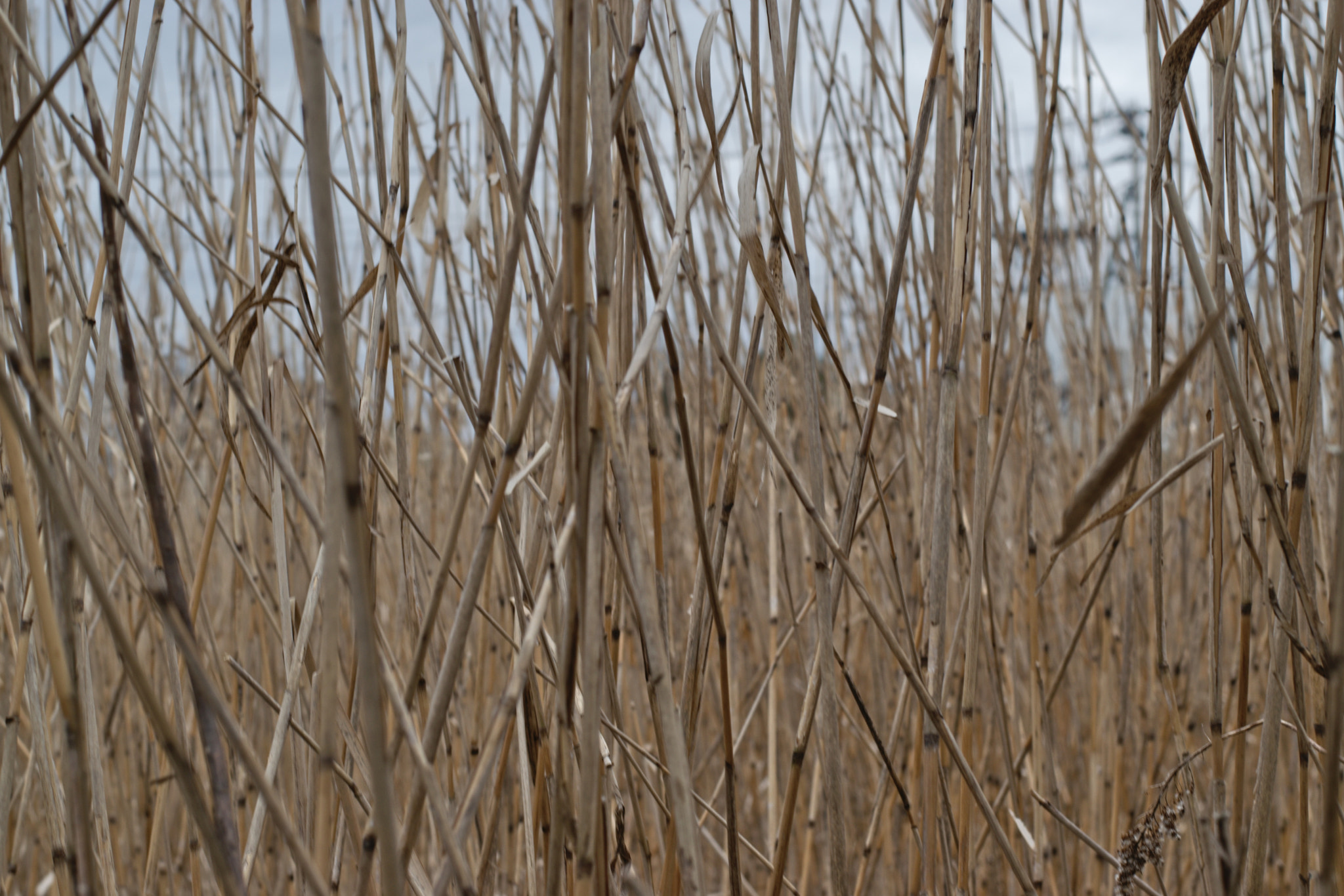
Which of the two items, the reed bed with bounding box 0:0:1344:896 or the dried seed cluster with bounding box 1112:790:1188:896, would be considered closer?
the reed bed with bounding box 0:0:1344:896

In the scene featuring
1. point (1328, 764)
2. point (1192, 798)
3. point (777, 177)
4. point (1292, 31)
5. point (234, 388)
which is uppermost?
point (1292, 31)

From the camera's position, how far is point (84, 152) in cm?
30

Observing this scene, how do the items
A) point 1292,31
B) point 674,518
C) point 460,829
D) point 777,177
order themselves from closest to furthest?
1. point 460,829
2. point 777,177
3. point 1292,31
4. point 674,518

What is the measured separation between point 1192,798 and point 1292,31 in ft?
1.58

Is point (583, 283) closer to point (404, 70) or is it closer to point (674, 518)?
point (404, 70)

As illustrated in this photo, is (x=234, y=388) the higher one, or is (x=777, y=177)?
(x=777, y=177)

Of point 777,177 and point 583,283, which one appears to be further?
point 777,177

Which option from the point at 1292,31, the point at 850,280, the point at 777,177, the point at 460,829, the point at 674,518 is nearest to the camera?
the point at 460,829

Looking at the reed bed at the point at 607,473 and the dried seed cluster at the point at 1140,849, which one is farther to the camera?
the dried seed cluster at the point at 1140,849

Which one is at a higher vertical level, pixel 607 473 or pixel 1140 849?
pixel 607 473

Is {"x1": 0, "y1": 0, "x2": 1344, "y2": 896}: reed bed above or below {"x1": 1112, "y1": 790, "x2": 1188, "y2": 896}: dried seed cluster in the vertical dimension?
above

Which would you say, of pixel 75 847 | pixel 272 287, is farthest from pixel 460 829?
pixel 272 287

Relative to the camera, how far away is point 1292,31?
0.62 meters

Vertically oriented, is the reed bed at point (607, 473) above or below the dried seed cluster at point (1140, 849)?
above
